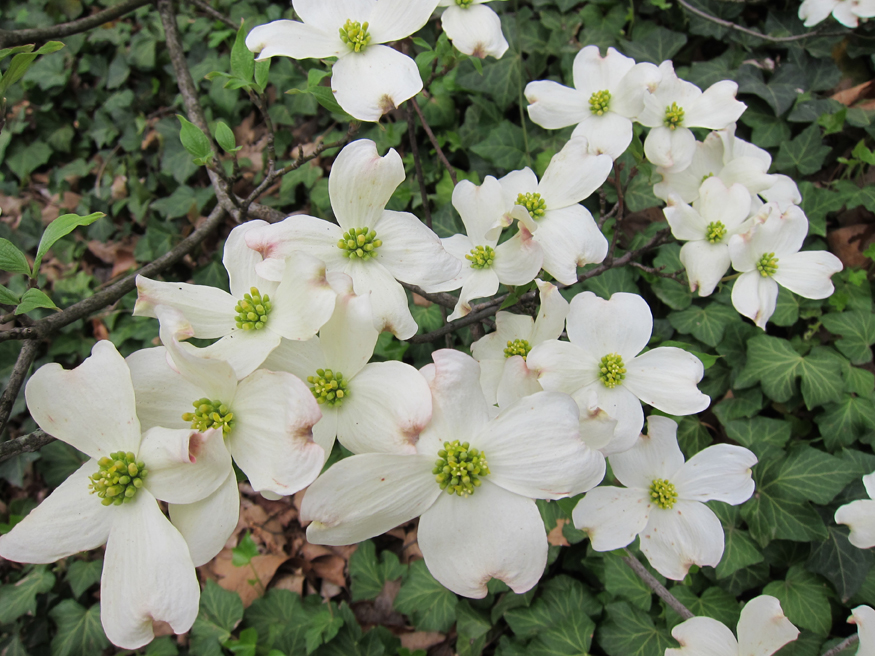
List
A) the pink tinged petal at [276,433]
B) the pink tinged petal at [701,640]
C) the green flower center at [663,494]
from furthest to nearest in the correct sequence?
the green flower center at [663,494] < the pink tinged petal at [701,640] < the pink tinged petal at [276,433]

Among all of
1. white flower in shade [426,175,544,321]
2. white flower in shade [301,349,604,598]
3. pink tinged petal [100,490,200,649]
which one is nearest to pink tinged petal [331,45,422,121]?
white flower in shade [426,175,544,321]

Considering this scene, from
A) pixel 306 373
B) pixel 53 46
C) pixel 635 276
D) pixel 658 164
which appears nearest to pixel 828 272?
pixel 658 164

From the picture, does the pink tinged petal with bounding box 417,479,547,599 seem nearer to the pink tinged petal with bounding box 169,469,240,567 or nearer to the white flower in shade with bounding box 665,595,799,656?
the pink tinged petal with bounding box 169,469,240,567

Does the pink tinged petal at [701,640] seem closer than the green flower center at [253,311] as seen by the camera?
No

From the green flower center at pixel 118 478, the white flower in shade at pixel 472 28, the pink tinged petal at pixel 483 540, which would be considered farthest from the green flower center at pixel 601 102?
the green flower center at pixel 118 478

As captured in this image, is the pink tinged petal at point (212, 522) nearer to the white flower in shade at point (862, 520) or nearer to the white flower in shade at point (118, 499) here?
the white flower in shade at point (118, 499)

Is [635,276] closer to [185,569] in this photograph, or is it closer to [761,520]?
[761,520]
